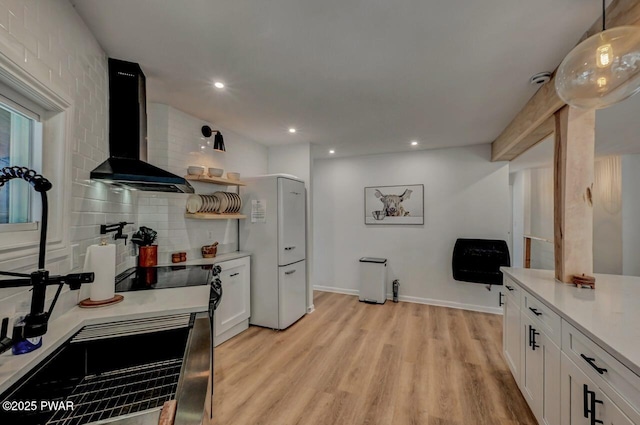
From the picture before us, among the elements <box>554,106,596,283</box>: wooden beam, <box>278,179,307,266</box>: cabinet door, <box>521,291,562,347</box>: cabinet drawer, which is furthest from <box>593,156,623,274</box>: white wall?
<box>278,179,307,266</box>: cabinet door

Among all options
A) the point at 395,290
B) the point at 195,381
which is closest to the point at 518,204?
the point at 395,290

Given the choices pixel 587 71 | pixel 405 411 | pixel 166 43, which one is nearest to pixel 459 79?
pixel 587 71

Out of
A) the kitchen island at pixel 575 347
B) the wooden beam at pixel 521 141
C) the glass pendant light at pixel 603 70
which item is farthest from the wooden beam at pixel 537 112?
the kitchen island at pixel 575 347

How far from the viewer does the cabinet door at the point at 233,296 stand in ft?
9.45

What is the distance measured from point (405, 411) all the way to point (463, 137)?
3.37 m

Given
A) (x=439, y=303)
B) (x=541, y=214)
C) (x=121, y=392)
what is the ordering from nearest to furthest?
(x=121, y=392)
(x=439, y=303)
(x=541, y=214)

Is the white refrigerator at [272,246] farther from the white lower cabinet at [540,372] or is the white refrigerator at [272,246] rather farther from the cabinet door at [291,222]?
the white lower cabinet at [540,372]

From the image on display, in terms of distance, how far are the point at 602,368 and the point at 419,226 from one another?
11.2ft

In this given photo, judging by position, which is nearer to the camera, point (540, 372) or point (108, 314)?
point (108, 314)

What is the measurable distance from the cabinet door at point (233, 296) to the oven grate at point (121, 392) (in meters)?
1.75

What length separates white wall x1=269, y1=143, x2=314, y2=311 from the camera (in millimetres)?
3961

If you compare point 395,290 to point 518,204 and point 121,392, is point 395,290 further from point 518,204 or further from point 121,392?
point 121,392

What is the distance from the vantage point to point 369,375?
7.84 feet

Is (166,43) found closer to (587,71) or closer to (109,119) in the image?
(109,119)
